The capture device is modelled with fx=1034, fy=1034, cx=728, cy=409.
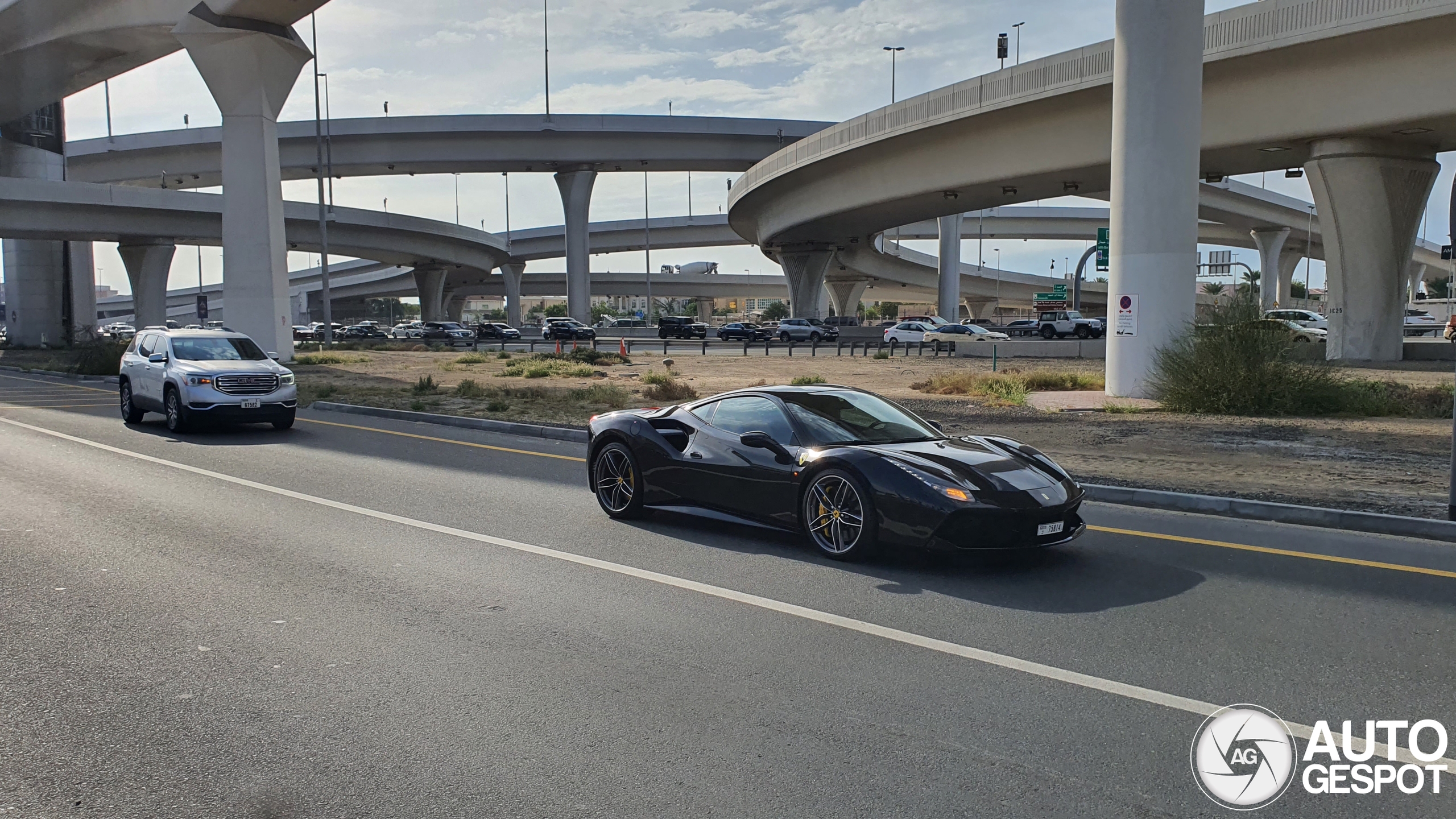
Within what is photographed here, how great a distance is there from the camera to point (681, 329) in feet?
224

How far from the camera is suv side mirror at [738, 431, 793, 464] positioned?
8.08m

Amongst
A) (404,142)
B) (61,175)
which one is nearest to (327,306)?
(404,142)

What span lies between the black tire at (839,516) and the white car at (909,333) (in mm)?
45059

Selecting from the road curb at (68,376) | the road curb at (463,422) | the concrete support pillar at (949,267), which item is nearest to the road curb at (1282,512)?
the road curb at (463,422)

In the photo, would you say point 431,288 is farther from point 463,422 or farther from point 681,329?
point 463,422

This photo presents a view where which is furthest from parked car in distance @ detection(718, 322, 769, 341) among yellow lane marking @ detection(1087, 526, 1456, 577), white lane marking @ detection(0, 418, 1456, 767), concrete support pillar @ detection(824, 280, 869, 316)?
yellow lane marking @ detection(1087, 526, 1456, 577)

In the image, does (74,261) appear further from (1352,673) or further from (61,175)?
(1352,673)

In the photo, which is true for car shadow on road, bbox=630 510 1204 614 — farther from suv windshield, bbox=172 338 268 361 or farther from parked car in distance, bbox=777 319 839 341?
parked car in distance, bbox=777 319 839 341

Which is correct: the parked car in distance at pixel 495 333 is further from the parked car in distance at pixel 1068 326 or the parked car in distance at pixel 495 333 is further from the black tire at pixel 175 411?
the black tire at pixel 175 411

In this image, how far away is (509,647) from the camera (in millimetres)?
5738

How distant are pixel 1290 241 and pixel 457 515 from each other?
284ft

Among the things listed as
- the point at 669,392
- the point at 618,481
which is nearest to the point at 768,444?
the point at 618,481

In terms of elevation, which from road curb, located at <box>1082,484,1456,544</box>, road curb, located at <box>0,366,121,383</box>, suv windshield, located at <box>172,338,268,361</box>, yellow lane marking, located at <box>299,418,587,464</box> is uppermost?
suv windshield, located at <box>172,338,268,361</box>

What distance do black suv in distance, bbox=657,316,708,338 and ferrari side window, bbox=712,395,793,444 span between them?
57568mm
